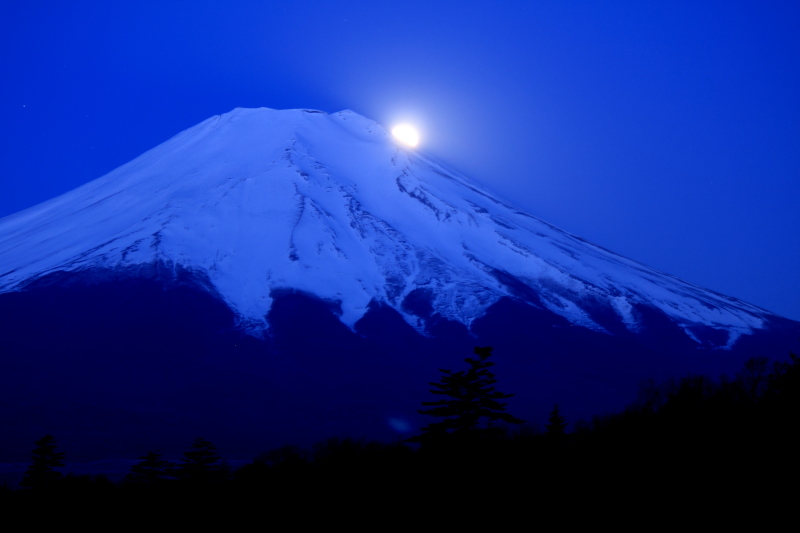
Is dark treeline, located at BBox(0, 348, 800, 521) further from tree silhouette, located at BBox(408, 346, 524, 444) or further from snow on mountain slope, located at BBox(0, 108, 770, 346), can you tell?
snow on mountain slope, located at BBox(0, 108, 770, 346)

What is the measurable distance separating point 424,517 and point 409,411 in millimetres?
45702

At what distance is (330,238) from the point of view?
298 feet

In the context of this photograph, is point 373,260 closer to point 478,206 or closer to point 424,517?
point 478,206

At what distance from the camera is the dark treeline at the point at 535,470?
15.4 meters

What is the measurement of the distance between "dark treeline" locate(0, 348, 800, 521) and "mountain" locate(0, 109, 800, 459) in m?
30.3

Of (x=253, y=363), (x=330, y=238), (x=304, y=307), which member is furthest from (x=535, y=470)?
(x=330, y=238)

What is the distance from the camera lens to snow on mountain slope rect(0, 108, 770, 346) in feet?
269

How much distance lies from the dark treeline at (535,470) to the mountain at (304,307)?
99.4ft

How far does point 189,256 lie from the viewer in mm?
83250

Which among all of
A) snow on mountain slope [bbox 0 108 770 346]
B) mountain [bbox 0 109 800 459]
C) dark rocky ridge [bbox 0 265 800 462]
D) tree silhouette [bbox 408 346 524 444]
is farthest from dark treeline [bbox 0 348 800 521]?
snow on mountain slope [bbox 0 108 770 346]

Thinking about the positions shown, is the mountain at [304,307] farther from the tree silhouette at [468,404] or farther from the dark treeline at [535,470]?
the tree silhouette at [468,404]

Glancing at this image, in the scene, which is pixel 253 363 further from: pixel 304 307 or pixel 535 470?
pixel 535 470

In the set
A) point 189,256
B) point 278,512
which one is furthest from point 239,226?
point 278,512

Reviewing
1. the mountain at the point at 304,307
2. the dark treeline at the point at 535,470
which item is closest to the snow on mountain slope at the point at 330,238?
the mountain at the point at 304,307
